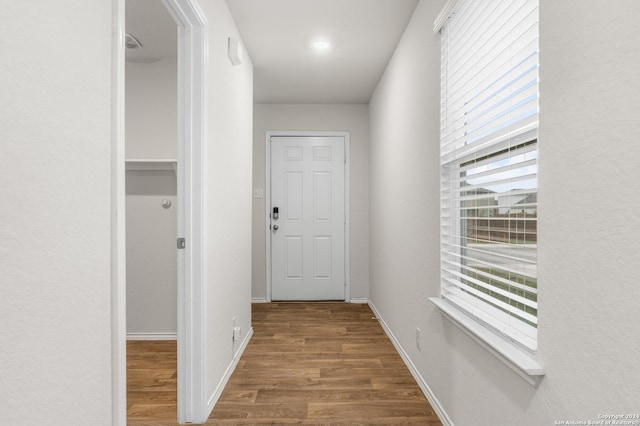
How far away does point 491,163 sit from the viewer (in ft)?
4.67

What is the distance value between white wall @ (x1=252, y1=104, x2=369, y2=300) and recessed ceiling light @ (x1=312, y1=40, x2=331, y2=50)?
4.85ft

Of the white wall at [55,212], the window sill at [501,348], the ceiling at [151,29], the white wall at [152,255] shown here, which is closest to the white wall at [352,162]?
the white wall at [152,255]

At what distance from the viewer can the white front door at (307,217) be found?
4.36m

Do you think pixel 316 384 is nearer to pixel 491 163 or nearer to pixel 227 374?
pixel 227 374

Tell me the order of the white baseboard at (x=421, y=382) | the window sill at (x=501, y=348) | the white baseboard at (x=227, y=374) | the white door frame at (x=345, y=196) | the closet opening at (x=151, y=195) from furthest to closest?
the white door frame at (x=345, y=196)
the closet opening at (x=151, y=195)
the white baseboard at (x=227, y=374)
the white baseboard at (x=421, y=382)
the window sill at (x=501, y=348)

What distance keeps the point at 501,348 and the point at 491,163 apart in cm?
70

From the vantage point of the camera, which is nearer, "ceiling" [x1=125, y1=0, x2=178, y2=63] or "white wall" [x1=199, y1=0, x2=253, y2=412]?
"white wall" [x1=199, y1=0, x2=253, y2=412]

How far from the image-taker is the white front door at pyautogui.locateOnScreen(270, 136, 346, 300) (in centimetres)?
436

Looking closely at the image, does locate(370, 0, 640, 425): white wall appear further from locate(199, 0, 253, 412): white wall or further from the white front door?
the white front door

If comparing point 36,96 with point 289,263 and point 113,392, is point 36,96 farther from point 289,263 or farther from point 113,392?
point 289,263

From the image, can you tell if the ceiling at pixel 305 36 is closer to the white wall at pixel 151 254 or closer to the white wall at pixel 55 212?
the white wall at pixel 151 254

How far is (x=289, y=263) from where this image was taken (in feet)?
14.4

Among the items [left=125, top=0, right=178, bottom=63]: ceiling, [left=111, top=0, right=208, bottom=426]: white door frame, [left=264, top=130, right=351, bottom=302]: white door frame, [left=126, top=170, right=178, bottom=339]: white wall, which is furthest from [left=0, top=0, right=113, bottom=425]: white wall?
[left=264, top=130, right=351, bottom=302]: white door frame

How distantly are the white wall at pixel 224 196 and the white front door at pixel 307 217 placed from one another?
133 centimetres
